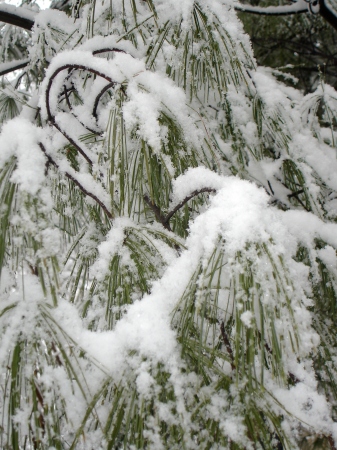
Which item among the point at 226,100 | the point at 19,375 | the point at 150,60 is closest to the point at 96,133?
the point at 150,60

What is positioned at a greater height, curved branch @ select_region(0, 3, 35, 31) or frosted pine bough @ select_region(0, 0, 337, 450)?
curved branch @ select_region(0, 3, 35, 31)

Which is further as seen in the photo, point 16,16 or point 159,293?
point 16,16

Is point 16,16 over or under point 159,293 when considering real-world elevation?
over

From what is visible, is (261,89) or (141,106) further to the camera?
(261,89)

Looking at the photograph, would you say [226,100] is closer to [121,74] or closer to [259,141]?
[259,141]

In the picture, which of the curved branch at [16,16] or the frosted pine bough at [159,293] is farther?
the curved branch at [16,16]

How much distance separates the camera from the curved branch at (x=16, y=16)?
3.13 feet

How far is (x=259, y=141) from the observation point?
89 centimetres

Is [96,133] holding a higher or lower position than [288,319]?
higher

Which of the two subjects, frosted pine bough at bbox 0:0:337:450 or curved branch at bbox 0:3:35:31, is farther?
curved branch at bbox 0:3:35:31

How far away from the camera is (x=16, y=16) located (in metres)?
0.97

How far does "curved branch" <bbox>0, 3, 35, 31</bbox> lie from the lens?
37.5 inches

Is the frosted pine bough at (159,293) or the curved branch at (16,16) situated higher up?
the curved branch at (16,16)

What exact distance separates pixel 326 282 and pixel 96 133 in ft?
1.74
